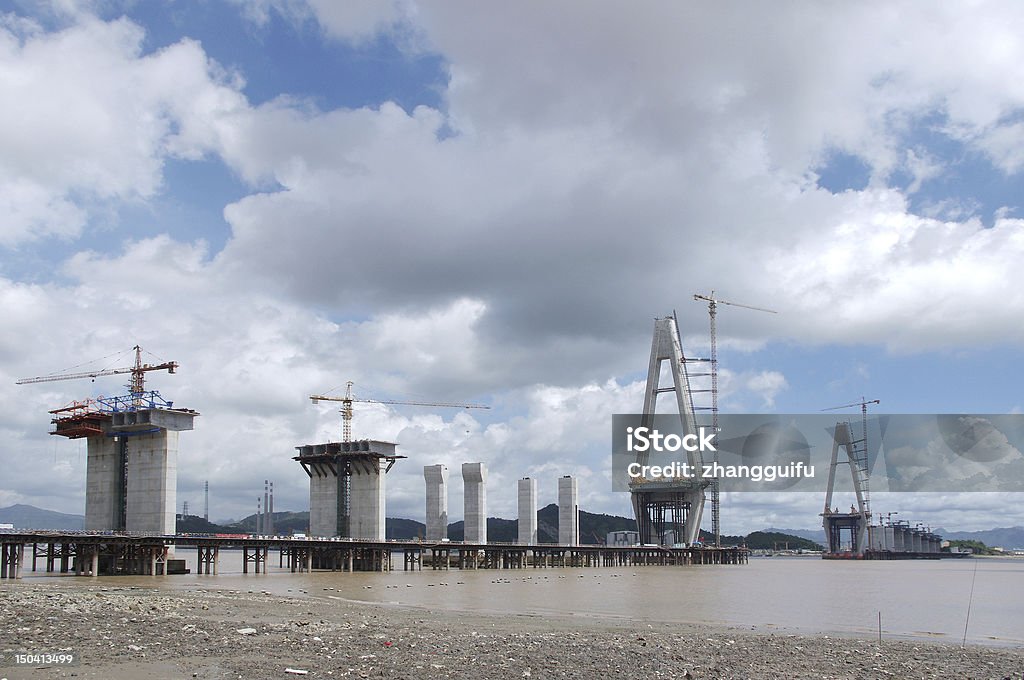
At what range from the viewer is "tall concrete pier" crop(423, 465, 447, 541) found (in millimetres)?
120625

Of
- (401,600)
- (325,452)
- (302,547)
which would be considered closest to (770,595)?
(401,600)

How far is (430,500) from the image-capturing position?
121 metres

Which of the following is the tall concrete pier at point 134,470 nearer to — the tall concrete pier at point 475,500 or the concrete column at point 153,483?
the concrete column at point 153,483

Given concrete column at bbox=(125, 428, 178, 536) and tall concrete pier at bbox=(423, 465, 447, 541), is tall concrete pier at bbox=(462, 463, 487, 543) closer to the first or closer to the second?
tall concrete pier at bbox=(423, 465, 447, 541)

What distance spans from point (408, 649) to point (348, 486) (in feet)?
306

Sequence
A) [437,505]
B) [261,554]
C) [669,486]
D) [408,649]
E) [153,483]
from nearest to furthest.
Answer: [408,649] < [153,483] < [261,554] < [437,505] < [669,486]

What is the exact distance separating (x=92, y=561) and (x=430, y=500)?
60171 mm

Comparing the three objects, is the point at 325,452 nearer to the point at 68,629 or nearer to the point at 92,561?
the point at 92,561

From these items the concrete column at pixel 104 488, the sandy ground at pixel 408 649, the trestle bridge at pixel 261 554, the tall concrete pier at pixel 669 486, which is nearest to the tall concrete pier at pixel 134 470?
the concrete column at pixel 104 488

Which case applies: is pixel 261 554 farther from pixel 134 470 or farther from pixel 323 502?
pixel 134 470

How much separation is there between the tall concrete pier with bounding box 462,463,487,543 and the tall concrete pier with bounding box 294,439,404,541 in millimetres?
13061

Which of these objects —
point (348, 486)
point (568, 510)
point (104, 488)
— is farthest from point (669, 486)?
point (104, 488)

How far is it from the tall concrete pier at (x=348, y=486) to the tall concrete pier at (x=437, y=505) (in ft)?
40.0

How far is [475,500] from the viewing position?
392 ft
